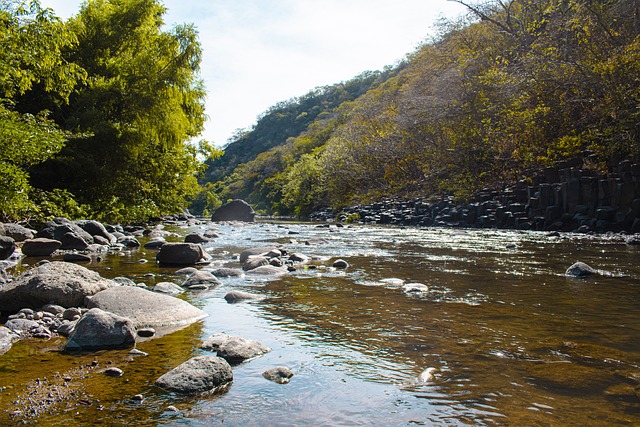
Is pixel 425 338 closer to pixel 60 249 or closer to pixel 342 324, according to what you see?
pixel 342 324

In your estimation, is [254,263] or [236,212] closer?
[254,263]

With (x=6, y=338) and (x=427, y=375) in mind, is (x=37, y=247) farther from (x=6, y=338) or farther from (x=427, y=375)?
(x=427, y=375)

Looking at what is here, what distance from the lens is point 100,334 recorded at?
3818mm

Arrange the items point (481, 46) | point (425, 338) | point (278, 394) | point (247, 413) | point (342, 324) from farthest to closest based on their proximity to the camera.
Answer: point (481, 46) → point (342, 324) → point (425, 338) → point (278, 394) → point (247, 413)

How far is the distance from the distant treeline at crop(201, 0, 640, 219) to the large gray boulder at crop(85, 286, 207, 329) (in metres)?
17.1

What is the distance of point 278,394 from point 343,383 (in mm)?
451

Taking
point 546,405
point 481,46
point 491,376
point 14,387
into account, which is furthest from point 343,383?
point 481,46

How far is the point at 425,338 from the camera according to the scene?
13.1 feet

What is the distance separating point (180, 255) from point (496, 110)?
22.3 metres

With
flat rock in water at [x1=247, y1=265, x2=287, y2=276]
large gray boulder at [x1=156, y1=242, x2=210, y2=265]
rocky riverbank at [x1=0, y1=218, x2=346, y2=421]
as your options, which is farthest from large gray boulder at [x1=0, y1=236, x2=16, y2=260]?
flat rock in water at [x1=247, y1=265, x2=287, y2=276]

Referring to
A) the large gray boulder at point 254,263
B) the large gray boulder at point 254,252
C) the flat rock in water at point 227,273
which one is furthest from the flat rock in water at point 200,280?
the large gray boulder at point 254,252

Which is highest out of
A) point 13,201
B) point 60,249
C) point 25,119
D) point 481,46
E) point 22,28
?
point 481,46

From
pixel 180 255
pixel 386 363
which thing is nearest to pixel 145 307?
pixel 386 363

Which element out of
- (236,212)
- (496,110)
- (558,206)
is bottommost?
(236,212)
